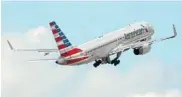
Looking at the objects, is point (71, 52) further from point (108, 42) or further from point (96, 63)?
point (108, 42)

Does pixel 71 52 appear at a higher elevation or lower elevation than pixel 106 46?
lower

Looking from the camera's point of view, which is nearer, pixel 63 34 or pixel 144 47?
pixel 63 34

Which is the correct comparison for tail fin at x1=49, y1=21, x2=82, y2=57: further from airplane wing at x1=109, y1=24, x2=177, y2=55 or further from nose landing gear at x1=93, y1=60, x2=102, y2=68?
airplane wing at x1=109, y1=24, x2=177, y2=55

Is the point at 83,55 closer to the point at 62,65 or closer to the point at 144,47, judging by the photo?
the point at 62,65

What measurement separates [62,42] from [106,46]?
10280mm

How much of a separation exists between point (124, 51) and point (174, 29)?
33.8 ft

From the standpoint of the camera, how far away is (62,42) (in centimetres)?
17588

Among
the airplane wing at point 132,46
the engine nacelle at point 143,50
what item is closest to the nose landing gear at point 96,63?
the airplane wing at point 132,46

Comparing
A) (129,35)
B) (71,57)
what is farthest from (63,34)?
(129,35)

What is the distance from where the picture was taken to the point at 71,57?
175250mm

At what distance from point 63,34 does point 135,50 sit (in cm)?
1871

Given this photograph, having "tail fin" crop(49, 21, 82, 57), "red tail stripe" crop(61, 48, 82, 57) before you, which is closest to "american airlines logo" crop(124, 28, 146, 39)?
"red tail stripe" crop(61, 48, 82, 57)

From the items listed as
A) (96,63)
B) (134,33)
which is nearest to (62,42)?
(96,63)

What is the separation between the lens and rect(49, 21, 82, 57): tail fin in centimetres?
17550
